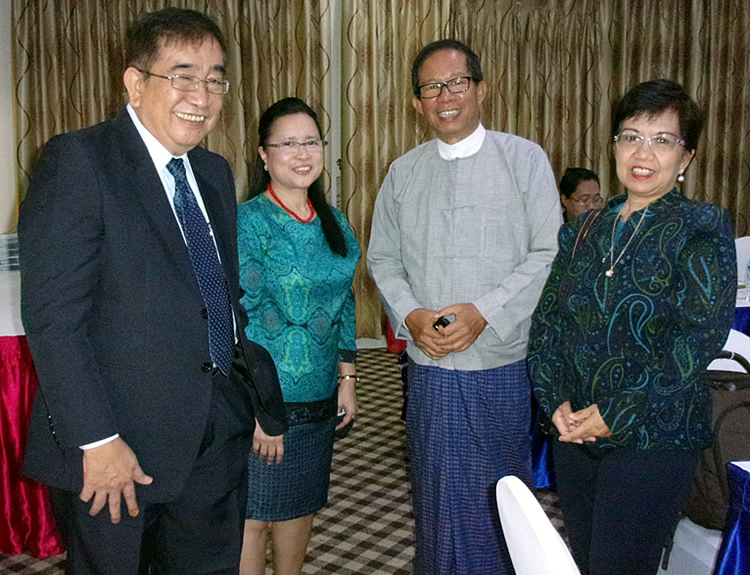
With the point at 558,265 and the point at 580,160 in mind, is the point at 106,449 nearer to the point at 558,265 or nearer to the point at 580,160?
the point at 558,265

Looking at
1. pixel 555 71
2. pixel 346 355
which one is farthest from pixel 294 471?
pixel 555 71

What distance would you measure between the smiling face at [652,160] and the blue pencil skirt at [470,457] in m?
0.68

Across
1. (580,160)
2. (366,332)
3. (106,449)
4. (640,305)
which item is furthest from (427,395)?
(580,160)

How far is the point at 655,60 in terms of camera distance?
5.39 m

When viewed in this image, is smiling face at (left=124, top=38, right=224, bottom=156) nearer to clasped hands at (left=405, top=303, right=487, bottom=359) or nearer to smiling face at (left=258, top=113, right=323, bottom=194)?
smiling face at (left=258, top=113, right=323, bottom=194)

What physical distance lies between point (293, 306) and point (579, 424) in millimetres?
763

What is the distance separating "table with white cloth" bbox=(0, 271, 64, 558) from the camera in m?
2.28

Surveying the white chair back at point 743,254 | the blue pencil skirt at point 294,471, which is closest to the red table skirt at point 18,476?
the blue pencil skirt at point 294,471

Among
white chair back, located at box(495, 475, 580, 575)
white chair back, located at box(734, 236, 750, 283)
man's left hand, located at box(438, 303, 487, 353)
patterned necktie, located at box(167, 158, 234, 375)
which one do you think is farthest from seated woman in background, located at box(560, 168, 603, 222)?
white chair back, located at box(495, 475, 580, 575)

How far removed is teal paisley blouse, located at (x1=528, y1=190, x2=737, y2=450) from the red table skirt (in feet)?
5.67

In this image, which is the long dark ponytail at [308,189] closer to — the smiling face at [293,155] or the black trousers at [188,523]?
the smiling face at [293,155]

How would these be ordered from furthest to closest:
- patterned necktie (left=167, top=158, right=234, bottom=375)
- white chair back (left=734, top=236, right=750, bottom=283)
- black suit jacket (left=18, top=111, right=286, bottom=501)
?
white chair back (left=734, top=236, right=750, bottom=283) → patterned necktie (left=167, top=158, right=234, bottom=375) → black suit jacket (left=18, top=111, right=286, bottom=501)

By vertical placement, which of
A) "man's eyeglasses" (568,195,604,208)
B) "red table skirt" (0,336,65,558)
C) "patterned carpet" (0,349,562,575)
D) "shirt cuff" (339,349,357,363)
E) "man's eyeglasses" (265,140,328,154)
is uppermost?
"man's eyeglasses" (265,140,328,154)

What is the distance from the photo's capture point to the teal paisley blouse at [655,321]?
1.35 meters
